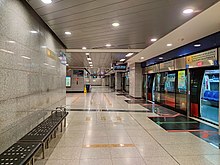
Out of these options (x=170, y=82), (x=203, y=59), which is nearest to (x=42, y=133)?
(x=203, y=59)

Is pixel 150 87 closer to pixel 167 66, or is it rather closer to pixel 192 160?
pixel 167 66

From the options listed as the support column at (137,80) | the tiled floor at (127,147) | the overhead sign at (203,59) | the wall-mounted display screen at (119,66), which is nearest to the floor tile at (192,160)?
the tiled floor at (127,147)

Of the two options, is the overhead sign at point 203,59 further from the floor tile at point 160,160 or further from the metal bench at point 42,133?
the metal bench at point 42,133

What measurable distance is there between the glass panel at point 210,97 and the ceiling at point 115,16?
2.32 m

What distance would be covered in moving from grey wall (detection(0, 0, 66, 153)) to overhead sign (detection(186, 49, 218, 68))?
482 cm

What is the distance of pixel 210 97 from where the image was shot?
7.07 m

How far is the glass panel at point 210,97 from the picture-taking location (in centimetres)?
668

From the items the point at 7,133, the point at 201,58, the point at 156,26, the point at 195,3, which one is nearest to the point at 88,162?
the point at 7,133

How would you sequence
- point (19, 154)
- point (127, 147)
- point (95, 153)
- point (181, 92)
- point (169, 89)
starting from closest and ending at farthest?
point (19, 154) → point (95, 153) → point (127, 147) → point (181, 92) → point (169, 89)

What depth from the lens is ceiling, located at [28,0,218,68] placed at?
3.66 m

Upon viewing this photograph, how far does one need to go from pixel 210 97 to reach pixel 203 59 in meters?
1.49

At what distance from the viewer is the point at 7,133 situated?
2.92 m

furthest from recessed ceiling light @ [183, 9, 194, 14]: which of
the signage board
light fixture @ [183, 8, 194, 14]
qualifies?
the signage board

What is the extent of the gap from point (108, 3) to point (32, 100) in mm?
2410
